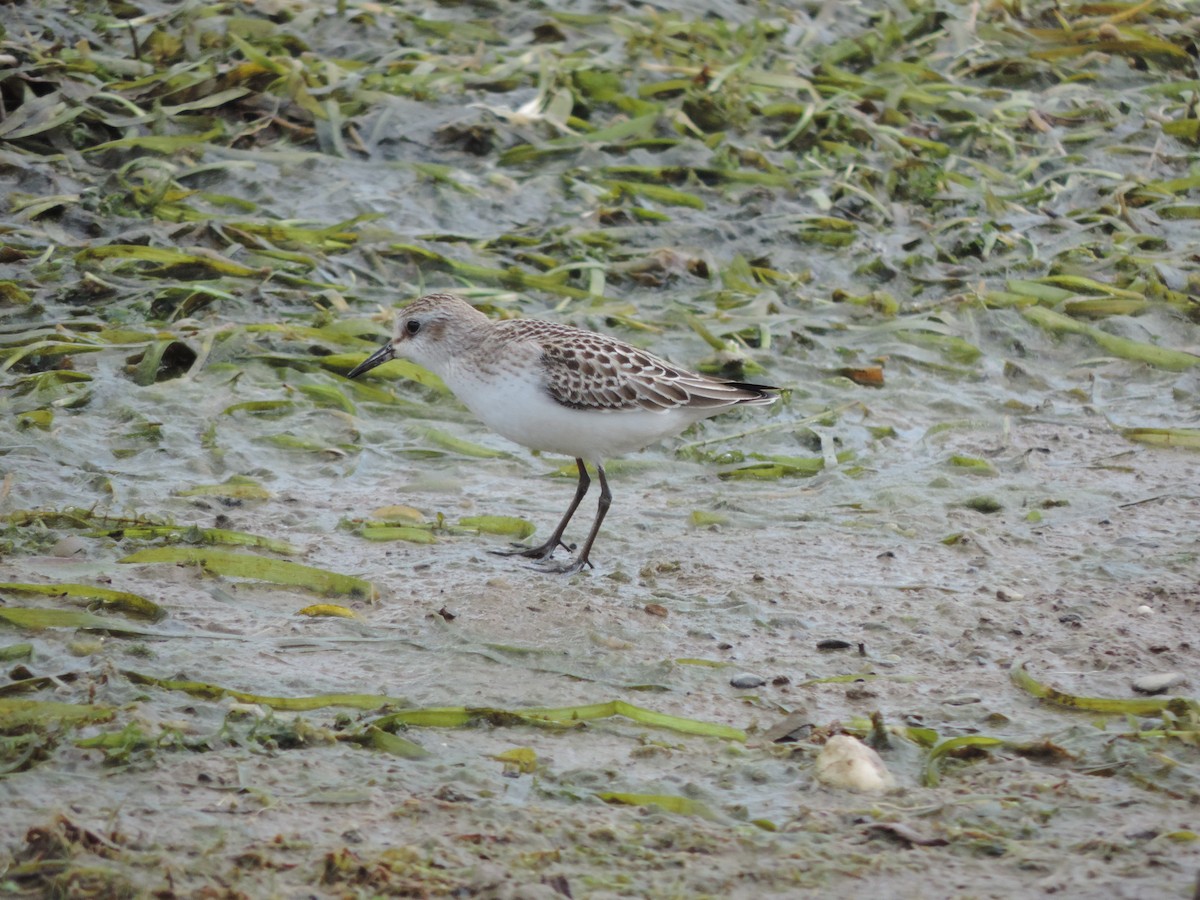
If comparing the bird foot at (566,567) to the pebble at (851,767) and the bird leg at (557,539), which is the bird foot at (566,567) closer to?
the bird leg at (557,539)

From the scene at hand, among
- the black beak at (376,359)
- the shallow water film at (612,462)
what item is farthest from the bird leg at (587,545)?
the black beak at (376,359)

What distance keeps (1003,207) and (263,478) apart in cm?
567

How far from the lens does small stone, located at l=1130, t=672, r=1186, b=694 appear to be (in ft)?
17.1

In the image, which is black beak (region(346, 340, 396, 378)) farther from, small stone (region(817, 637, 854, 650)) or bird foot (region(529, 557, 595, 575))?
small stone (region(817, 637, 854, 650))

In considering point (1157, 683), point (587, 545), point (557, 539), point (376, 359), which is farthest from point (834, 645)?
point (376, 359)

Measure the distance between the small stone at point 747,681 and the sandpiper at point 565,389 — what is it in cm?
127

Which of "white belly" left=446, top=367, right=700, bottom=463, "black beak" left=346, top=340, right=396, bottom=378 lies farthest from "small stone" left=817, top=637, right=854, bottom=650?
"black beak" left=346, top=340, right=396, bottom=378

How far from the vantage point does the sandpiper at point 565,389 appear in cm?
636

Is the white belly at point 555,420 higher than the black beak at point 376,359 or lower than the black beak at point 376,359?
higher

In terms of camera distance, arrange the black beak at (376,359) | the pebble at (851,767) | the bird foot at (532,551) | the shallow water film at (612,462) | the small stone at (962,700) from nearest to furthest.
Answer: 1. the shallow water film at (612,462)
2. the pebble at (851,767)
3. the small stone at (962,700)
4. the bird foot at (532,551)
5. the black beak at (376,359)

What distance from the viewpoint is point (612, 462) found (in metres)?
7.57

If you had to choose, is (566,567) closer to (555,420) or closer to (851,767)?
(555,420)

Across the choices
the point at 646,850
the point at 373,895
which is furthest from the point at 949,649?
the point at 373,895

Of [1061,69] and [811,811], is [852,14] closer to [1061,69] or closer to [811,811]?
[1061,69]
